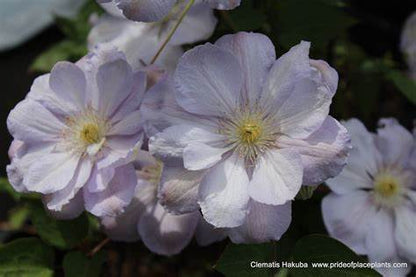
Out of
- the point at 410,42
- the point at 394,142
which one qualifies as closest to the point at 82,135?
the point at 394,142

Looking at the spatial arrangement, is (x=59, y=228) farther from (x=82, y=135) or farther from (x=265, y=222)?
(x=265, y=222)

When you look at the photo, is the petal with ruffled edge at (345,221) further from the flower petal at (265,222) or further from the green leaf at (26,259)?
the green leaf at (26,259)

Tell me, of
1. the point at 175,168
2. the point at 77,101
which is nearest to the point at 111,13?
the point at 77,101

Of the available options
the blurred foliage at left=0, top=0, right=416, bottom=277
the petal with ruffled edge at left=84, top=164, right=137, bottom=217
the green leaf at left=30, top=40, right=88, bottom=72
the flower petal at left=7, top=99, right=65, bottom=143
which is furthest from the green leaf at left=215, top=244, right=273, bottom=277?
the green leaf at left=30, top=40, right=88, bottom=72

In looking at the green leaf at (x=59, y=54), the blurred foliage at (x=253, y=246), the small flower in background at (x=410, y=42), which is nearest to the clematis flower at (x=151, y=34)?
the blurred foliage at (x=253, y=246)

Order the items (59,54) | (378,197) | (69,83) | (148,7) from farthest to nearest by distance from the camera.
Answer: (59,54)
(378,197)
(69,83)
(148,7)
